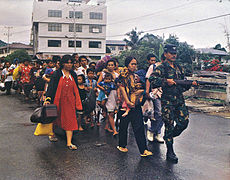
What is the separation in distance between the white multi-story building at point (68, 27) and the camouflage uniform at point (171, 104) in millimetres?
46892

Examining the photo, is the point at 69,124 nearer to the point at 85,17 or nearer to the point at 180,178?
→ the point at 180,178

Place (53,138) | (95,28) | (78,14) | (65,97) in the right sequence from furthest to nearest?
1. (95,28)
2. (78,14)
3. (53,138)
4. (65,97)

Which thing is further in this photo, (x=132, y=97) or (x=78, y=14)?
(x=78, y=14)

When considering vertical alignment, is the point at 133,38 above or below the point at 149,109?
above

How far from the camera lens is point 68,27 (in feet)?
169

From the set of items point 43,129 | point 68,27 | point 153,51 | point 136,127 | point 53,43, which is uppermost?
point 68,27

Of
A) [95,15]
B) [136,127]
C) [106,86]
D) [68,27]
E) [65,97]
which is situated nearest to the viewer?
[136,127]

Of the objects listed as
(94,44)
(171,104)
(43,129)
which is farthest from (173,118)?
(94,44)

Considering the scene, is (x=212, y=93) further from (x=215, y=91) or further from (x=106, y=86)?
(x=106, y=86)

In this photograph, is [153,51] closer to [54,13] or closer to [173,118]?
[54,13]

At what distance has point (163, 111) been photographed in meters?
4.86

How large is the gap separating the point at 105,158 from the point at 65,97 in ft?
4.61

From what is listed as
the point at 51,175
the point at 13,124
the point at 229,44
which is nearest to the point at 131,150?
the point at 51,175

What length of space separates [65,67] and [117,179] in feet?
8.19
